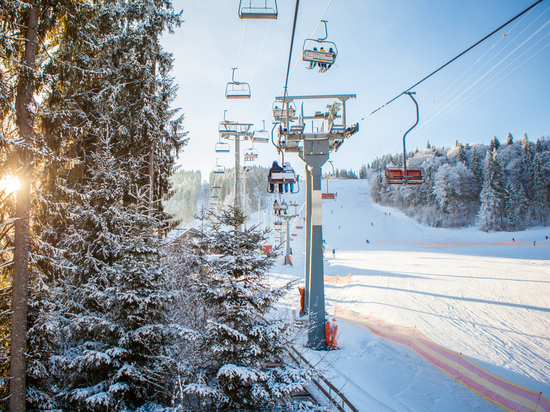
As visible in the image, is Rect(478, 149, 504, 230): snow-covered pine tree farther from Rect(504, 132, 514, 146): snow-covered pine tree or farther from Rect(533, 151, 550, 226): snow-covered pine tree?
Rect(504, 132, 514, 146): snow-covered pine tree

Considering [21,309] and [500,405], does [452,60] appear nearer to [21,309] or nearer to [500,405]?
[500,405]

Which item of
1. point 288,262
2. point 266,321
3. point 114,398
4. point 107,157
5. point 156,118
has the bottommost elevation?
point 288,262

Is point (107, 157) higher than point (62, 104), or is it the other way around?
point (62, 104)

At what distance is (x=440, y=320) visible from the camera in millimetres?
15625

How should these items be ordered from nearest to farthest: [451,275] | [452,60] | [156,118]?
[452,60] < [156,118] < [451,275]

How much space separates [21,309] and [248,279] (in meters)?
4.90

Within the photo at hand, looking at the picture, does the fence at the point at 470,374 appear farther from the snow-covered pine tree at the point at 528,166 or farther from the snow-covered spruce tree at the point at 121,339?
the snow-covered pine tree at the point at 528,166

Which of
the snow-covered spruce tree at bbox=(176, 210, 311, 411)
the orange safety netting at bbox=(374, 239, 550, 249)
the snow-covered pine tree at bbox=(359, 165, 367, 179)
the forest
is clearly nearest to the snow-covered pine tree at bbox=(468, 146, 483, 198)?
the orange safety netting at bbox=(374, 239, 550, 249)

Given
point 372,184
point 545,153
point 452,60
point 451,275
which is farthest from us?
point 372,184

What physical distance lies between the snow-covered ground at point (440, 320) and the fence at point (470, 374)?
11.2 inches

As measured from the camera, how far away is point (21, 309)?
247 inches

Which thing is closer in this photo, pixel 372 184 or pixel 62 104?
pixel 62 104

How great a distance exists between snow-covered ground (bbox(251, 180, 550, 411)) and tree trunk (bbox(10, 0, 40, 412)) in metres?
6.03

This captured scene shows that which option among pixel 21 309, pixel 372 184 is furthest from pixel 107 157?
pixel 372 184
